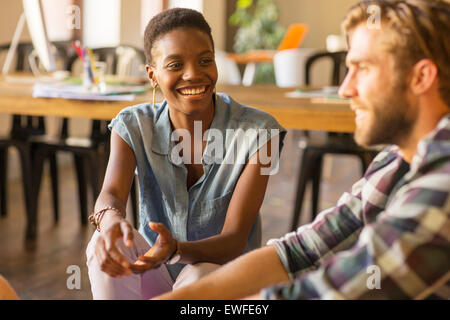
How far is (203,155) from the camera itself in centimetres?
140

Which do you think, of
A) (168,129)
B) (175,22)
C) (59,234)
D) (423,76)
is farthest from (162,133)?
(59,234)

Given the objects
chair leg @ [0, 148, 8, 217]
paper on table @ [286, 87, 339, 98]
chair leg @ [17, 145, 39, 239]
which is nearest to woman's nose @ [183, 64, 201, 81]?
paper on table @ [286, 87, 339, 98]

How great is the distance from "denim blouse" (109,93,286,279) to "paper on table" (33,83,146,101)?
0.61m

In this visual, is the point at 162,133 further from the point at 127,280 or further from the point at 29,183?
the point at 29,183

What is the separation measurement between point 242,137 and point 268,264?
1.29ft

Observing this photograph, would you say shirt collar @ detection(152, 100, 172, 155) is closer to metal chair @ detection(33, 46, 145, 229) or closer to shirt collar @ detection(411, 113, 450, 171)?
shirt collar @ detection(411, 113, 450, 171)

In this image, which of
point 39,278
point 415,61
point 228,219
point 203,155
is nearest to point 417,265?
point 415,61

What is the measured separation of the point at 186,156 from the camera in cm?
142

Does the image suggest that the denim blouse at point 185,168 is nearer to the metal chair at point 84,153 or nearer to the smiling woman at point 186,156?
the smiling woman at point 186,156

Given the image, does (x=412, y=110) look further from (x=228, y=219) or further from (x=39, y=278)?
(x=39, y=278)

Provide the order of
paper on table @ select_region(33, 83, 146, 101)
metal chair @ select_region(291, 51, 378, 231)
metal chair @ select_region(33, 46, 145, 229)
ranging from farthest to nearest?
1. metal chair @ select_region(33, 46, 145, 229)
2. metal chair @ select_region(291, 51, 378, 231)
3. paper on table @ select_region(33, 83, 146, 101)

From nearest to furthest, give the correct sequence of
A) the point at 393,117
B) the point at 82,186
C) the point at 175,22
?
the point at 393,117 < the point at 175,22 < the point at 82,186

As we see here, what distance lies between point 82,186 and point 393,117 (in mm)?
2454

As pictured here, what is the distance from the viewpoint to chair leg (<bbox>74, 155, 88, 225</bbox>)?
3074 mm
